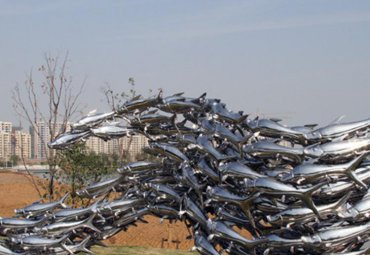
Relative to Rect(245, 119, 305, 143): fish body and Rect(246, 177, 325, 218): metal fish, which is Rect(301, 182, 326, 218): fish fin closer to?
Rect(246, 177, 325, 218): metal fish

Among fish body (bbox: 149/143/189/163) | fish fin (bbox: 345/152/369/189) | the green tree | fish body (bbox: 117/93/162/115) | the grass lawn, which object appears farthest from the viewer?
the green tree

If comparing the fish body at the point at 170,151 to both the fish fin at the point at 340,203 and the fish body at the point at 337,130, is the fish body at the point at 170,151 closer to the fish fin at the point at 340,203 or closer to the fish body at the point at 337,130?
the fish body at the point at 337,130

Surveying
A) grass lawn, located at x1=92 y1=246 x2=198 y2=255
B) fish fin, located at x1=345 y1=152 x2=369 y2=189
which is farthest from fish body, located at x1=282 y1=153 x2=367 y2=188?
grass lawn, located at x1=92 y1=246 x2=198 y2=255

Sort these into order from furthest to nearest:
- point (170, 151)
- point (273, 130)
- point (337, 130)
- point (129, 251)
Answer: point (129, 251)
point (170, 151)
point (273, 130)
point (337, 130)

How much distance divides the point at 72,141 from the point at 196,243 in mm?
1276

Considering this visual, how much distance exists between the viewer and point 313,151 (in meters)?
4.39

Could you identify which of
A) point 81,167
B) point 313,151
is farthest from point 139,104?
point 81,167

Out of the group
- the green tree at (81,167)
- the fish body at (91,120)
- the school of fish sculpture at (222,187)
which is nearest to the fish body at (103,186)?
the school of fish sculpture at (222,187)

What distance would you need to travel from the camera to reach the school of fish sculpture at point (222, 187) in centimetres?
437

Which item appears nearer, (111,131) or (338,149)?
(338,149)

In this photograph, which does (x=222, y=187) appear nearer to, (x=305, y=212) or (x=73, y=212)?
(x=305, y=212)

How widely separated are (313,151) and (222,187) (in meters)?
0.70

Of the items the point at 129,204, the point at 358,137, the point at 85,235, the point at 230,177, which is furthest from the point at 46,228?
the point at 358,137

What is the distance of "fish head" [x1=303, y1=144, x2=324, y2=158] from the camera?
4.37 metres
